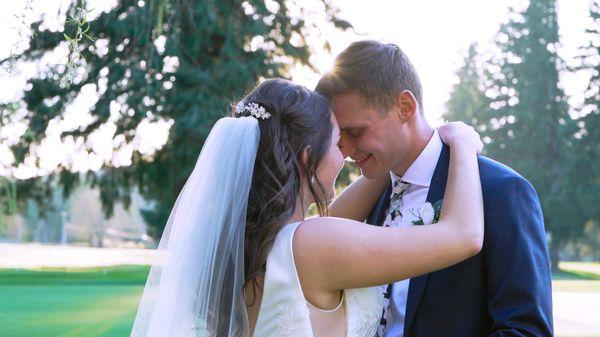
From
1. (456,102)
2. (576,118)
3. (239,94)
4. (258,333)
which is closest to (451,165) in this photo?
(258,333)

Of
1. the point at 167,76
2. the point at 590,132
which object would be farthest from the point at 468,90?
the point at 167,76

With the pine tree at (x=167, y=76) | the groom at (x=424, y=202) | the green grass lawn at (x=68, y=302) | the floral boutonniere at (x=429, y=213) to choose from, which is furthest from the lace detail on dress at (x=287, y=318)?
the pine tree at (x=167, y=76)

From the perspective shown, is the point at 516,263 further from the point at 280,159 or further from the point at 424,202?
the point at 280,159

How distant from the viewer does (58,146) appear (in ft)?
71.0

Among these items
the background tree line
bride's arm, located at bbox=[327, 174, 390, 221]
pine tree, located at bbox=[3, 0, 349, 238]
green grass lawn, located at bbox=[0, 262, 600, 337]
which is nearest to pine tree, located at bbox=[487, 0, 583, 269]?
the background tree line

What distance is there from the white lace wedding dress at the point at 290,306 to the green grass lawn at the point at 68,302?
7.72m

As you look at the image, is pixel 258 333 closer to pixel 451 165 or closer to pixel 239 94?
pixel 451 165

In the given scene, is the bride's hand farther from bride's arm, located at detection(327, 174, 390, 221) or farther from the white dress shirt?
bride's arm, located at detection(327, 174, 390, 221)

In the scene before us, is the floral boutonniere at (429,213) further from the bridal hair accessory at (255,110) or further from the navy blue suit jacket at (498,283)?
the bridal hair accessory at (255,110)

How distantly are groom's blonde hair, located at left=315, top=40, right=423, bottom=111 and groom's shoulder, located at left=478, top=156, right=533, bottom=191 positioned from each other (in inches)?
18.5

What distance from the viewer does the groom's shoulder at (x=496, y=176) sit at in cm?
291

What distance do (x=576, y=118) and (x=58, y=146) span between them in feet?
104

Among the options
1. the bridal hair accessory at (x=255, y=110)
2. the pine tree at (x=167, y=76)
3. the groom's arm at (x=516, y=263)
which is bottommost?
the groom's arm at (x=516, y=263)

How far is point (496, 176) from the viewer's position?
2.97 m
